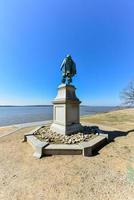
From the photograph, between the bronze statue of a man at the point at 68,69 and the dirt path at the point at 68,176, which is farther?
the bronze statue of a man at the point at 68,69

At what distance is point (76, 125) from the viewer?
721cm

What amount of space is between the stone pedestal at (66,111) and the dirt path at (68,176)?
2210mm

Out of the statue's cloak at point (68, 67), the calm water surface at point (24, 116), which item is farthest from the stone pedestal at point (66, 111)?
the calm water surface at point (24, 116)

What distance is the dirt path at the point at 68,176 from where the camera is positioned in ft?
9.08

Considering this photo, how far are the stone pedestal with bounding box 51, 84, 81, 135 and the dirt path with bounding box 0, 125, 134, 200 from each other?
2.21 metres

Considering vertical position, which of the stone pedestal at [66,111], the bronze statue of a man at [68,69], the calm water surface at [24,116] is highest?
the bronze statue of a man at [68,69]

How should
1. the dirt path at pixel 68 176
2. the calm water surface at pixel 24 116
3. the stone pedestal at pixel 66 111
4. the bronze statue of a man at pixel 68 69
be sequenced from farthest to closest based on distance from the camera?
the calm water surface at pixel 24 116 < the bronze statue of a man at pixel 68 69 < the stone pedestal at pixel 66 111 < the dirt path at pixel 68 176

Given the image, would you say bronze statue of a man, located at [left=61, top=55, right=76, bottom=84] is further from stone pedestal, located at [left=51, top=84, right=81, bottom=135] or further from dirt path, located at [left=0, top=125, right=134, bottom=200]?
dirt path, located at [left=0, top=125, right=134, bottom=200]

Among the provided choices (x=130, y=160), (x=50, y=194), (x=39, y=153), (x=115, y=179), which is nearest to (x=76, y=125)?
(x=39, y=153)

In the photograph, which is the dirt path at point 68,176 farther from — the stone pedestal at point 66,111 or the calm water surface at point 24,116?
the calm water surface at point 24,116

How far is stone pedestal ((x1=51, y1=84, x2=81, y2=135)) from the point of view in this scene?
22.2ft

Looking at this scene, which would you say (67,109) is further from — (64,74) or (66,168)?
(66,168)

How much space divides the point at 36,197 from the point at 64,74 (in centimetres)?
628

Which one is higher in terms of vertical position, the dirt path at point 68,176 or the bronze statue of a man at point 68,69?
the bronze statue of a man at point 68,69
